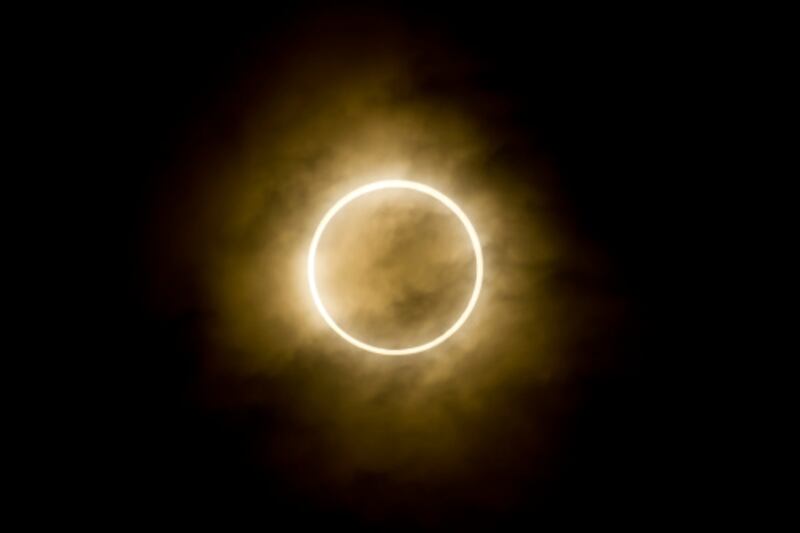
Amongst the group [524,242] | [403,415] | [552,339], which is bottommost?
[403,415]

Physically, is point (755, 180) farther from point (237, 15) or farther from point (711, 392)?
point (237, 15)

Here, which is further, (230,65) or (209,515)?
(209,515)

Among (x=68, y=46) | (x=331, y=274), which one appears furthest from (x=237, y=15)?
(x=331, y=274)

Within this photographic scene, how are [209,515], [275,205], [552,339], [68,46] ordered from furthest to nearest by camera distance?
[209,515]
[552,339]
[275,205]
[68,46]

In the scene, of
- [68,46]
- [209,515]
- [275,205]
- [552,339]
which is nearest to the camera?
[68,46]

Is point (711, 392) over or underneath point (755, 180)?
underneath
